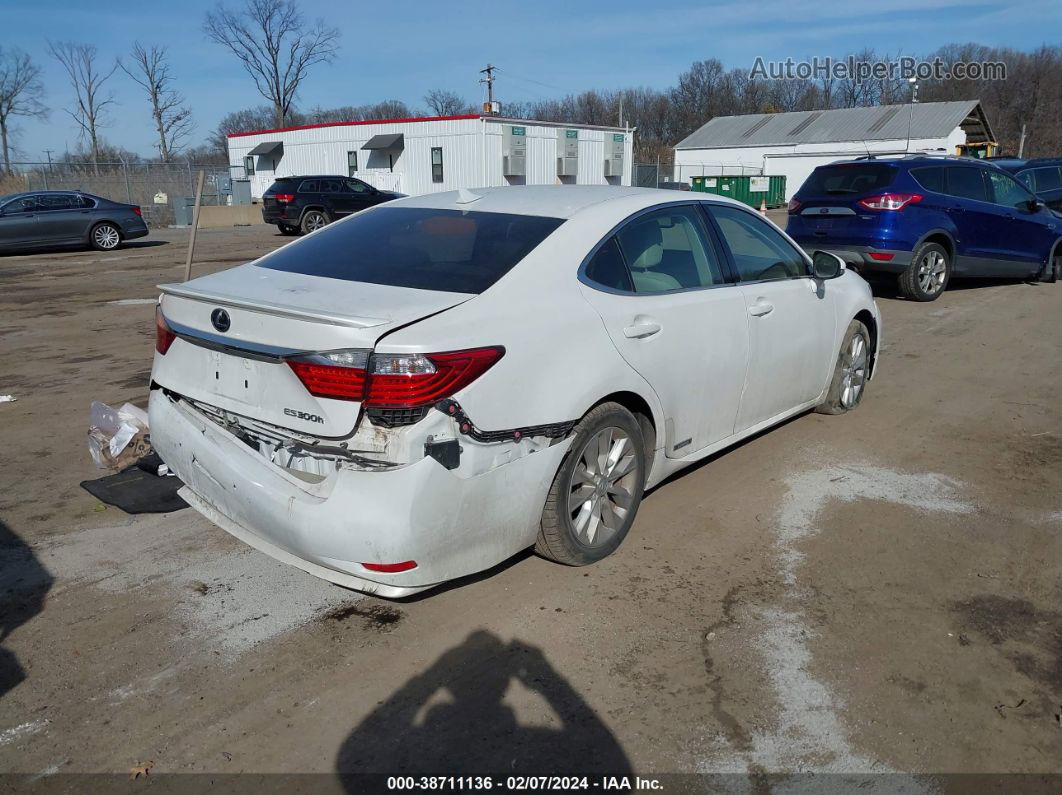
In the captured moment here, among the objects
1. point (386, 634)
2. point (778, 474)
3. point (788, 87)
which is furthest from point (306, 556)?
point (788, 87)

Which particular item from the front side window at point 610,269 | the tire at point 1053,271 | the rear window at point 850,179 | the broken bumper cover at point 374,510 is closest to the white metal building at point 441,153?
the tire at point 1053,271

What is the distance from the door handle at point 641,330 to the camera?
152 inches

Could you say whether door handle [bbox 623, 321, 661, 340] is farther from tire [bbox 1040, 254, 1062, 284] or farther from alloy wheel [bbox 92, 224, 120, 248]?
alloy wheel [bbox 92, 224, 120, 248]

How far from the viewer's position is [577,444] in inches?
142

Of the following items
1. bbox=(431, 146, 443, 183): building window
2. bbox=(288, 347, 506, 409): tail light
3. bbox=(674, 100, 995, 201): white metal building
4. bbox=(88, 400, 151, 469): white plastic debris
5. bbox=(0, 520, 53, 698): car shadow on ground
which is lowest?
bbox=(0, 520, 53, 698): car shadow on ground

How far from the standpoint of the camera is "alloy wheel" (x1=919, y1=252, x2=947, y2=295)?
10.8 meters

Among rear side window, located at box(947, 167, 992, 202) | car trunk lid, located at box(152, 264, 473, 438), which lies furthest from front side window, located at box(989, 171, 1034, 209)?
car trunk lid, located at box(152, 264, 473, 438)

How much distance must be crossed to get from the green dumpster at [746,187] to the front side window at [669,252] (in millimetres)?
39360

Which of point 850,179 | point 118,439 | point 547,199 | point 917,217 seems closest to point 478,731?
point 547,199

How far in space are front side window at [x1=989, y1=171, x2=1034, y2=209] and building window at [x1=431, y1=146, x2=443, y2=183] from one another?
105 feet

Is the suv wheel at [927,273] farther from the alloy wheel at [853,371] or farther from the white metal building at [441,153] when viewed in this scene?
the white metal building at [441,153]

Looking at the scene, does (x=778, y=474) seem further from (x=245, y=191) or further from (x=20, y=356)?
(x=245, y=191)

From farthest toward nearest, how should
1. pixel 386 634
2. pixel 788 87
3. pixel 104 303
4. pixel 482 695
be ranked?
1. pixel 788 87
2. pixel 104 303
3. pixel 386 634
4. pixel 482 695

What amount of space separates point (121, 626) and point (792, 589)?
279 cm
